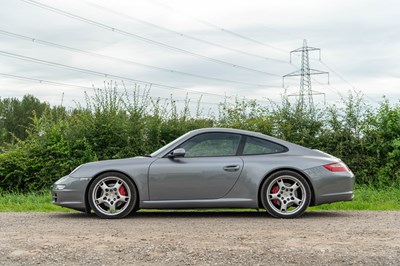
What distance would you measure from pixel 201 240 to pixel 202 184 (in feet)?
7.34

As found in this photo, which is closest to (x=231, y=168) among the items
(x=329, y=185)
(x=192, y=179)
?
(x=192, y=179)

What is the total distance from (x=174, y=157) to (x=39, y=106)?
79.0 meters

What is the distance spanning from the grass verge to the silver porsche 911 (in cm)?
210

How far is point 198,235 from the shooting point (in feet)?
23.9

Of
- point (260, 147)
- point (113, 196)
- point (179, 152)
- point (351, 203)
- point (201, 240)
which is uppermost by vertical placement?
point (260, 147)

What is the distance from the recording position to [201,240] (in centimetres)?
689

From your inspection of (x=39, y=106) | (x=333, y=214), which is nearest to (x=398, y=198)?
(x=333, y=214)

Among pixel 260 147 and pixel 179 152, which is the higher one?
pixel 260 147

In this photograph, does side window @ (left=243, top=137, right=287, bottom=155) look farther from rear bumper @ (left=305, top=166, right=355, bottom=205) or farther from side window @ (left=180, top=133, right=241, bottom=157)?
rear bumper @ (left=305, top=166, right=355, bottom=205)

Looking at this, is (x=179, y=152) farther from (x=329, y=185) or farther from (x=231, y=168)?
(x=329, y=185)

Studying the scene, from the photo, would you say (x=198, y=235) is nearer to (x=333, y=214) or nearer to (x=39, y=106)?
(x=333, y=214)

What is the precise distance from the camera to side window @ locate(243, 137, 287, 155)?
9.41m

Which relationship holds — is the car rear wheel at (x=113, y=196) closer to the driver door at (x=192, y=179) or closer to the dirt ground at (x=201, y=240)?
the dirt ground at (x=201, y=240)

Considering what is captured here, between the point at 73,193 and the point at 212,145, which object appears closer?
the point at 73,193
